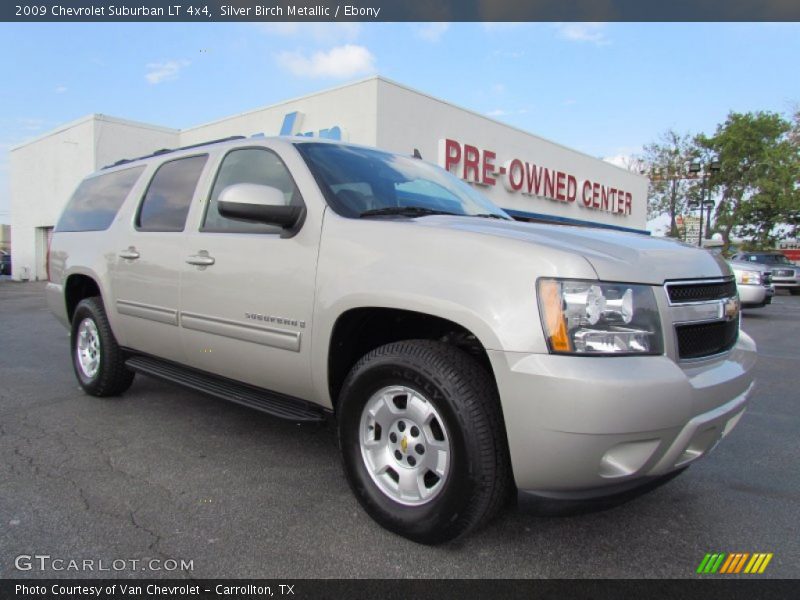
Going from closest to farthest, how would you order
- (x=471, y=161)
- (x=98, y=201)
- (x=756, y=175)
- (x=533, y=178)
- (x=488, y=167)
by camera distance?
(x=98, y=201)
(x=471, y=161)
(x=488, y=167)
(x=533, y=178)
(x=756, y=175)

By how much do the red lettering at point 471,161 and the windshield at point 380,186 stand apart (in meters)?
12.7

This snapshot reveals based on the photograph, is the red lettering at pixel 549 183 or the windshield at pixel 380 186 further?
the red lettering at pixel 549 183

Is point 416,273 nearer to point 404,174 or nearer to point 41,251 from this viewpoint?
point 404,174

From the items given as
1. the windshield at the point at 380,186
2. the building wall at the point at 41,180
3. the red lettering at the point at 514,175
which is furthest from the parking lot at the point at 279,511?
the building wall at the point at 41,180

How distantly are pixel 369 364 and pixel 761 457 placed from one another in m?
2.76

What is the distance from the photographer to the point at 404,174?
11.2 ft

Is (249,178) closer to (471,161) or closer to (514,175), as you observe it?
(471,161)

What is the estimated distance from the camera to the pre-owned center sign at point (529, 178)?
15.7 m

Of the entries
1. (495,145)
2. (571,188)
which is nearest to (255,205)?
(495,145)

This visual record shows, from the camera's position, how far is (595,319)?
2.02 meters

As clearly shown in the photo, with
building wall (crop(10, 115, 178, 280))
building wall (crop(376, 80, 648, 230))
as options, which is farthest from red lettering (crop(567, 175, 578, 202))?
building wall (crop(10, 115, 178, 280))

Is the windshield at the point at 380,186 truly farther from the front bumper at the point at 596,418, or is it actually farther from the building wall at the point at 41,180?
the building wall at the point at 41,180

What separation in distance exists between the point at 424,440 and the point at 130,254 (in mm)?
→ 2729
